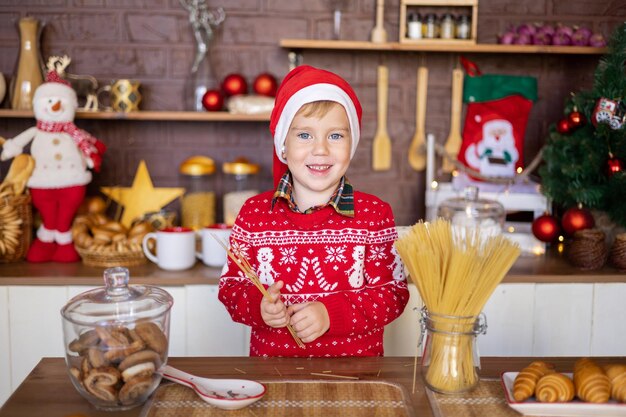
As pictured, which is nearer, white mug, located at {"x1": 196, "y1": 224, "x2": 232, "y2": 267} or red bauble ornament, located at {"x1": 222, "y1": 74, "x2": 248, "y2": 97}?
white mug, located at {"x1": 196, "y1": 224, "x2": 232, "y2": 267}

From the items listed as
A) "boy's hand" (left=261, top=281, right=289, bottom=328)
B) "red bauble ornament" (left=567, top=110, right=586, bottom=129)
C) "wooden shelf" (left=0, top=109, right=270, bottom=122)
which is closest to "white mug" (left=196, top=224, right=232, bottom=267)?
"wooden shelf" (left=0, top=109, right=270, bottom=122)

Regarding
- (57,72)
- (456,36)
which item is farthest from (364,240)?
(57,72)

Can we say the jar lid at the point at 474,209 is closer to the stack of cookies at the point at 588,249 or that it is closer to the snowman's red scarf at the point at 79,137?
the stack of cookies at the point at 588,249

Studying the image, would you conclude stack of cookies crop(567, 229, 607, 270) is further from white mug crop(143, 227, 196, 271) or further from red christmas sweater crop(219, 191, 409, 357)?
white mug crop(143, 227, 196, 271)

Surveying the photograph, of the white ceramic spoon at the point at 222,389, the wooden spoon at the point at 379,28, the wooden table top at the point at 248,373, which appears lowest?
the wooden table top at the point at 248,373

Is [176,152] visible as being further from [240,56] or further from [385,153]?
[385,153]

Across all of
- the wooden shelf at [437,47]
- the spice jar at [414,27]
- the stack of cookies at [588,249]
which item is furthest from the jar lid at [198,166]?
the stack of cookies at [588,249]

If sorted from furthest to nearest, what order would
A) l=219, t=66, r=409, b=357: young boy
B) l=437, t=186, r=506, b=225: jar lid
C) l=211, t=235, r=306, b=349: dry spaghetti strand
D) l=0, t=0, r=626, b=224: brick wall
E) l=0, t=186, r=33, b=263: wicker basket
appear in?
l=0, t=0, r=626, b=224: brick wall < l=437, t=186, r=506, b=225: jar lid < l=0, t=186, r=33, b=263: wicker basket < l=219, t=66, r=409, b=357: young boy < l=211, t=235, r=306, b=349: dry spaghetti strand

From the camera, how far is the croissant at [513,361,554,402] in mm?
850

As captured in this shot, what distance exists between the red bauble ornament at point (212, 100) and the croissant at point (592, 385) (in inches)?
58.4

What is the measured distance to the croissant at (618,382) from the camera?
834mm

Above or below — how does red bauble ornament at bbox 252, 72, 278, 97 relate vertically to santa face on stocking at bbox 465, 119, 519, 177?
above

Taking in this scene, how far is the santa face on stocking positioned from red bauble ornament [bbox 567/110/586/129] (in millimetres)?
343

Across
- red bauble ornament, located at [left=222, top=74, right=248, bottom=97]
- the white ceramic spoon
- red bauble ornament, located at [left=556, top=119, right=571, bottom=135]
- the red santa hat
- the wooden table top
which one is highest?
red bauble ornament, located at [left=222, top=74, right=248, bottom=97]
